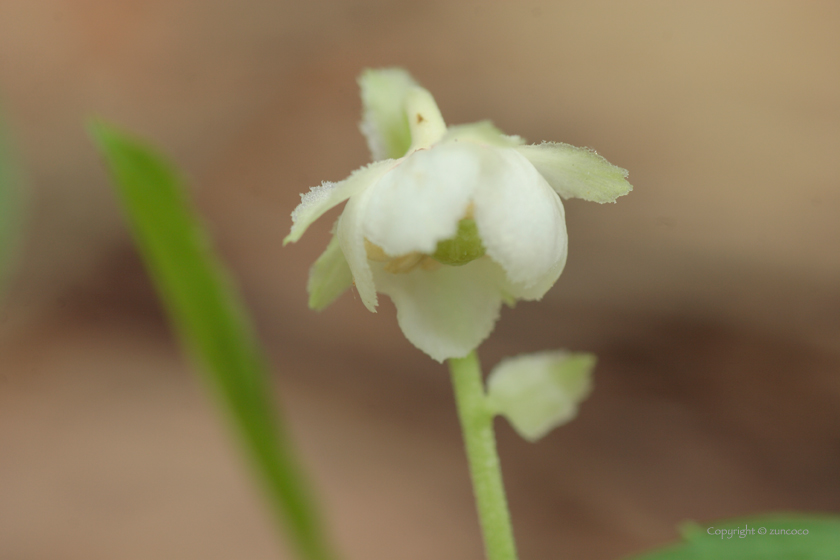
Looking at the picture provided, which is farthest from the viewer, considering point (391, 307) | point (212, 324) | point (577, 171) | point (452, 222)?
point (391, 307)

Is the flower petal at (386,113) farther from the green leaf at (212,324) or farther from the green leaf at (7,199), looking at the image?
the green leaf at (212,324)

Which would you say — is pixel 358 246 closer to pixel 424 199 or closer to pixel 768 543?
pixel 424 199

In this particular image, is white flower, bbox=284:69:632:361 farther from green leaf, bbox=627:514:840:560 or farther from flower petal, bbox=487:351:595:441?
green leaf, bbox=627:514:840:560

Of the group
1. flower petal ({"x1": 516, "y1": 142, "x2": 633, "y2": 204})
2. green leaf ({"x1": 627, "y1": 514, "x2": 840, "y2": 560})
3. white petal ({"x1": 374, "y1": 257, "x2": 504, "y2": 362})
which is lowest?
green leaf ({"x1": 627, "y1": 514, "x2": 840, "y2": 560})

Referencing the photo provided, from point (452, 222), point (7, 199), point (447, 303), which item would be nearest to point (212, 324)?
point (452, 222)

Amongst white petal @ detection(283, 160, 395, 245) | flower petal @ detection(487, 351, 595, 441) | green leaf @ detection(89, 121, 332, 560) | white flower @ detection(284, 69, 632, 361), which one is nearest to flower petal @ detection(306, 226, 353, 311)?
white flower @ detection(284, 69, 632, 361)

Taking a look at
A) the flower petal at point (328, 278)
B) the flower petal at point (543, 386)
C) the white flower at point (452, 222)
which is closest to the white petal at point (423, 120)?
the white flower at point (452, 222)
